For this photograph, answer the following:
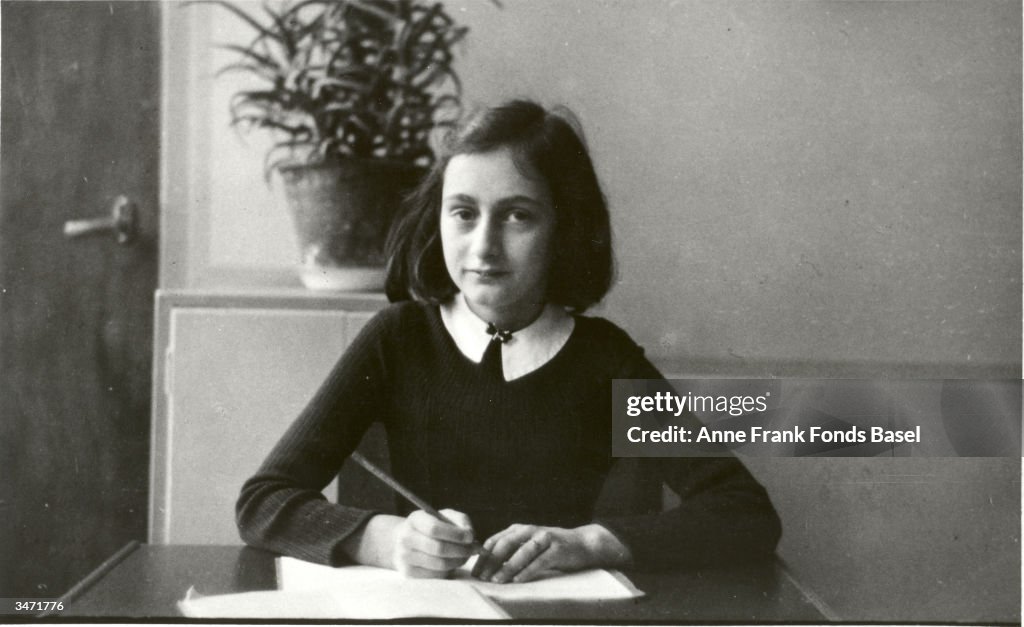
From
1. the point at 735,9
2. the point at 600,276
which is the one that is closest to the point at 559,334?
the point at 600,276

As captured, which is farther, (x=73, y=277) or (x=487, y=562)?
(x=73, y=277)

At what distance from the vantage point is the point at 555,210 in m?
0.69

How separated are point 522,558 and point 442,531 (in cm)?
6

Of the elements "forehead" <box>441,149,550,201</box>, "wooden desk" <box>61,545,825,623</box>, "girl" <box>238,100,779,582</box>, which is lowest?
"wooden desk" <box>61,545,825,623</box>

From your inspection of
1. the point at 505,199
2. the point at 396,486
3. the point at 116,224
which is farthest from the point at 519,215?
the point at 116,224

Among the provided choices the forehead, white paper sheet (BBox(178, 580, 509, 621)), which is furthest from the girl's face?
white paper sheet (BBox(178, 580, 509, 621))

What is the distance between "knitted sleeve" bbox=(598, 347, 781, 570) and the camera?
62 cm

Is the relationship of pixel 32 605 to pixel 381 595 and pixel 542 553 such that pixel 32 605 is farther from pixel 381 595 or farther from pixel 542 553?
pixel 542 553

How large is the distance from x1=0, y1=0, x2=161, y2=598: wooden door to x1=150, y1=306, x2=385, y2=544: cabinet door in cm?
2

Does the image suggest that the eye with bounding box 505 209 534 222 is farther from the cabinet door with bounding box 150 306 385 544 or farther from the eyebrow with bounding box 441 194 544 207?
the cabinet door with bounding box 150 306 385 544

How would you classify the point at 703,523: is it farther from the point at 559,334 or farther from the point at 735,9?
the point at 735,9

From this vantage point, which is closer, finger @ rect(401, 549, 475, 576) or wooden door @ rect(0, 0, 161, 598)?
finger @ rect(401, 549, 475, 576)

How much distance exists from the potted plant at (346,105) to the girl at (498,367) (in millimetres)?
31

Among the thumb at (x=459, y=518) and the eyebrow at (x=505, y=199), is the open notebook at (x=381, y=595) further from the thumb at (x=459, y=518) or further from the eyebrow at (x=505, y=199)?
the eyebrow at (x=505, y=199)
